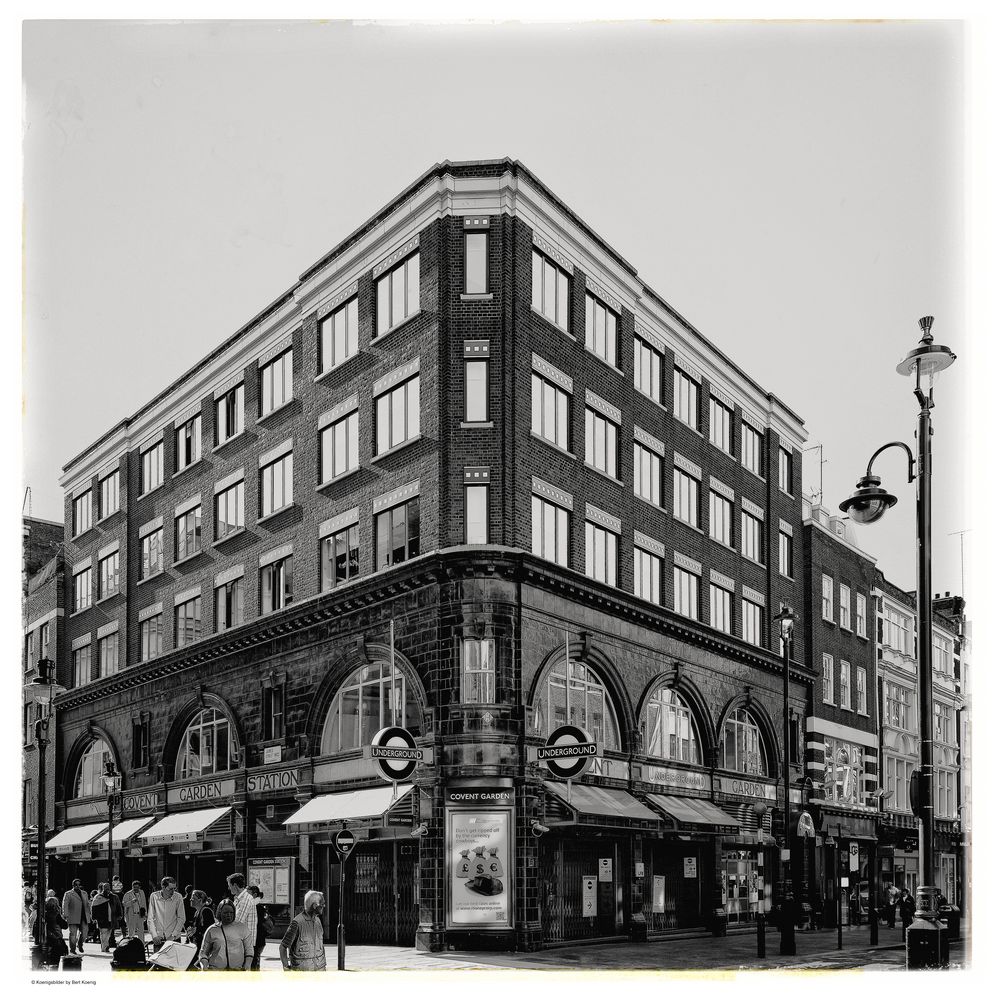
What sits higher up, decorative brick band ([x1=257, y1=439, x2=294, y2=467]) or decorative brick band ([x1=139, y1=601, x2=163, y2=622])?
decorative brick band ([x1=257, y1=439, x2=294, y2=467])

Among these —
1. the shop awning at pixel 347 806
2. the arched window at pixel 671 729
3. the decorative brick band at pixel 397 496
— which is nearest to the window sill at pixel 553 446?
the decorative brick band at pixel 397 496

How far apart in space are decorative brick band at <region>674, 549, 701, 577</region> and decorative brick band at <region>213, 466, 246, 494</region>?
34.6 feet

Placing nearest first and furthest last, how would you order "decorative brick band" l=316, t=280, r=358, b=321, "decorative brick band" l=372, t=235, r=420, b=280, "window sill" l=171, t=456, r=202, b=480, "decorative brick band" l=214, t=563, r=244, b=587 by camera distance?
"decorative brick band" l=372, t=235, r=420, b=280 → "decorative brick band" l=316, t=280, r=358, b=321 → "decorative brick band" l=214, t=563, r=244, b=587 → "window sill" l=171, t=456, r=202, b=480

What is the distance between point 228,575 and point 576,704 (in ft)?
30.8

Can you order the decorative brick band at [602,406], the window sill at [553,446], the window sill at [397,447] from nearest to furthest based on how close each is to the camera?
the window sill at [397,447], the window sill at [553,446], the decorative brick band at [602,406]

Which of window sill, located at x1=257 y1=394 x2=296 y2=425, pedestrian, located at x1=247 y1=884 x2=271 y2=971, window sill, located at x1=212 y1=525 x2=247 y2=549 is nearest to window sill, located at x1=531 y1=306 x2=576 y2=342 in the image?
window sill, located at x1=257 y1=394 x2=296 y2=425

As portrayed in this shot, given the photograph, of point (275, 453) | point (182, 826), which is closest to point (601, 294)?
point (275, 453)

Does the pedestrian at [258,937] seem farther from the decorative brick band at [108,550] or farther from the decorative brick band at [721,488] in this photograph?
the decorative brick band at [721,488]

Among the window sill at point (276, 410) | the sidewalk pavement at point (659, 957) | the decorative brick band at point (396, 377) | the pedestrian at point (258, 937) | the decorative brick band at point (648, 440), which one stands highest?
the decorative brick band at point (396, 377)

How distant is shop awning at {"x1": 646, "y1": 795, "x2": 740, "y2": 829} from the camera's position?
3136 centimetres

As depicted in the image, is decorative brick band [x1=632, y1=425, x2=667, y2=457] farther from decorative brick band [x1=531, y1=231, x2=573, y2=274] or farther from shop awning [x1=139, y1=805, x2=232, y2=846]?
shop awning [x1=139, y1=805, x2=232, y2=846]

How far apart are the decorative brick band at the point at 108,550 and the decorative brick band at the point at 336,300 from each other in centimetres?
894

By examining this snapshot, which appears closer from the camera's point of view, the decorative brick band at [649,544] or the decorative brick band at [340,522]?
the decorative brick band at [340,522]

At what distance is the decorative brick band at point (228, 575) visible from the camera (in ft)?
109
